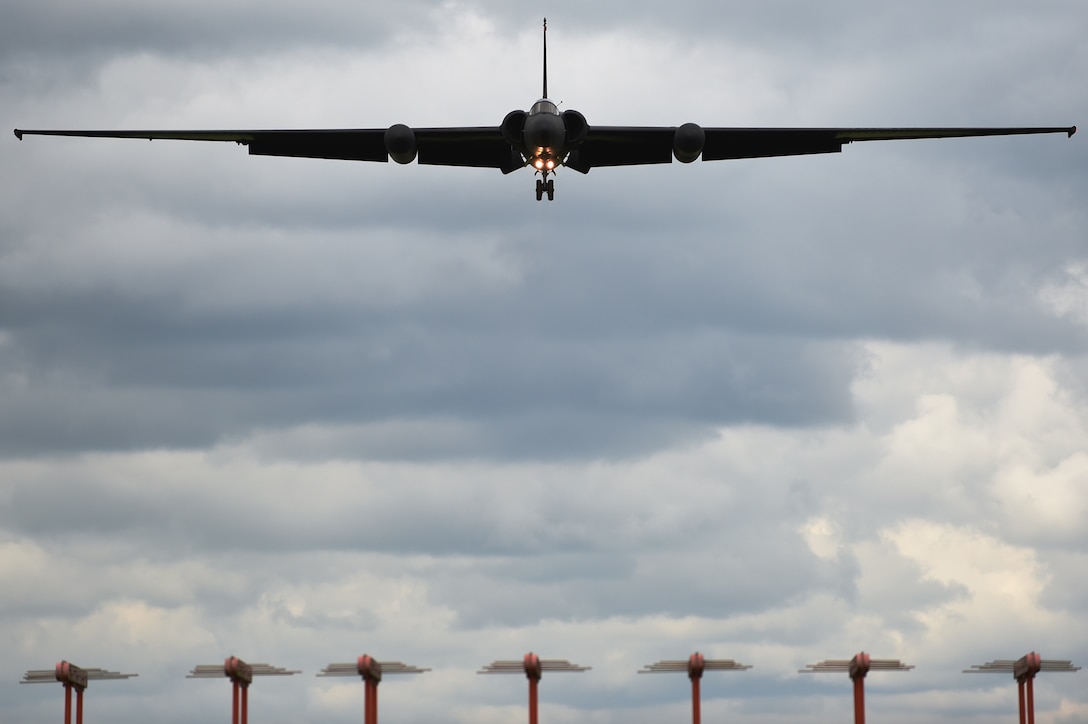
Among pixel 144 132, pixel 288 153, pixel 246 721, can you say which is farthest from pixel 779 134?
pixel 246 721

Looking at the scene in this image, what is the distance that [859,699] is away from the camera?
2046 inches

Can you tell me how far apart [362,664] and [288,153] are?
21887mm

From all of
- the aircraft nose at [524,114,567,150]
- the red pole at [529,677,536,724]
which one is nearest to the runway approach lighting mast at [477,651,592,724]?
the red pole at [529,677,536,724]

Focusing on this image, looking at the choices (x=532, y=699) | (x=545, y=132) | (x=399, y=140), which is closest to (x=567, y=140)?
(x=545, y=132)

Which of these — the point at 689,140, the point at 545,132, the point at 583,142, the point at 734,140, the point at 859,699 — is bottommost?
the point at 859,699

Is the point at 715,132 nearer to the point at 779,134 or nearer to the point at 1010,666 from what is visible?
the point at 779,134

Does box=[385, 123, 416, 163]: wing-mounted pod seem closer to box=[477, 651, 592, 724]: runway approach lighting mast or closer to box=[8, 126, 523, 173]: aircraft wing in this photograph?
box=[8, 126, 523, 173]: aircraft wing

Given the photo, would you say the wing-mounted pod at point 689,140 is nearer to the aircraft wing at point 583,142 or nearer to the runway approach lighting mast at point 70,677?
the aircraft wing at point 583,142

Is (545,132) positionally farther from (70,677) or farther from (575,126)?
(70,677)

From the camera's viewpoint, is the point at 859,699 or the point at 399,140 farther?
the point at 399,140

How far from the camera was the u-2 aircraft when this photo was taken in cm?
5781

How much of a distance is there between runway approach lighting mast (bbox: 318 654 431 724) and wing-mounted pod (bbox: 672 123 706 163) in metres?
18.4

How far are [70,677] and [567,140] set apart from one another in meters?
22.0

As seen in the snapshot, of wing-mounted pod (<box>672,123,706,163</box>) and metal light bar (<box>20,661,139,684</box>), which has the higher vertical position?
wing-mounted pod (<box>672,123,706,163</box>)
